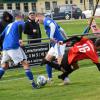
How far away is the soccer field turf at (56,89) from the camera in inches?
449

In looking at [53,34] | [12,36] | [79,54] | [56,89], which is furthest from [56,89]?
[12,36]

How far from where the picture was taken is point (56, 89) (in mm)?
12508

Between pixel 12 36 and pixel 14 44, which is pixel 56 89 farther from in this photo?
pixel 12 36

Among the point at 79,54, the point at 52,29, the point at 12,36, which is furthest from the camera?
the point at 52,29

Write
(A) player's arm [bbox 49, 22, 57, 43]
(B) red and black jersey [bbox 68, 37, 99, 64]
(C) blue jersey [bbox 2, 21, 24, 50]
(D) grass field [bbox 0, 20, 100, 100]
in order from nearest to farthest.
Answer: (D) grass field [bbox 0, 20, 100, 100], (C) blue jersey [bbox 2, 21, 24, 50], (B) red and black jersey [bbox 68, 37, 99, 64], (A) player's arm [bbox 49, 22, 57, 43]

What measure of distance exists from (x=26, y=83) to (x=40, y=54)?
4.23 m

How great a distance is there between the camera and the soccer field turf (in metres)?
11.4

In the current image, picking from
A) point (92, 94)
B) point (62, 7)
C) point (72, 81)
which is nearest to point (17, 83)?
point (72, 81)

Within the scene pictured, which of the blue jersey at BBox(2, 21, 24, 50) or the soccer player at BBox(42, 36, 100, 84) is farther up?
the blue jersey at BBox(2, 21, 24, 50)

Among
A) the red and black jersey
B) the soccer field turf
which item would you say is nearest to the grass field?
the soccer field turf

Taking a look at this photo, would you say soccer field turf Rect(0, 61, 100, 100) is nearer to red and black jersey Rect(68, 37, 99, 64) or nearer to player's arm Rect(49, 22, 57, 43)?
red and black jersey Rect(68, 37, 99, 64)

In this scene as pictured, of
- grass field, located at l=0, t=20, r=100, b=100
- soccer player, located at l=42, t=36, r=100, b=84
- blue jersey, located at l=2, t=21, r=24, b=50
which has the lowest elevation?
grass field, located at l=0, t=20, r=100, b=100

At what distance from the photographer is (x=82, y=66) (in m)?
17.5

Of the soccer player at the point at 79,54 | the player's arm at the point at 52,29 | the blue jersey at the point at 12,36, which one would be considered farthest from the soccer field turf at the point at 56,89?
the player's arm at the point at 52,29
